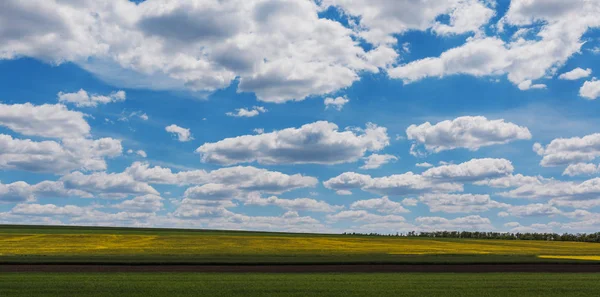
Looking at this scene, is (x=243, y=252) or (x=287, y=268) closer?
(x=287, y=268)

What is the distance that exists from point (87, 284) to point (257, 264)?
18.8 m

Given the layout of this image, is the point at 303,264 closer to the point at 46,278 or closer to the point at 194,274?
the point at 194,274

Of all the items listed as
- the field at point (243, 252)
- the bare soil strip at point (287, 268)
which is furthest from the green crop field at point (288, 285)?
the field at point (243, 252)

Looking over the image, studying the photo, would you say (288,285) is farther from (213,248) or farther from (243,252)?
(213,248)

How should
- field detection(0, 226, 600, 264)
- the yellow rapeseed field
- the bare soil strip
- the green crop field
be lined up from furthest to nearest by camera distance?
the yellow rapeseed field, field detection(0, 226, 600, 264), the bare soil strip, the green crop field

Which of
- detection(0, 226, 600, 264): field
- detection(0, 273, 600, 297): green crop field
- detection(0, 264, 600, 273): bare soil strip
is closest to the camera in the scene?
detection(0, 273, 600, 297): green crop field

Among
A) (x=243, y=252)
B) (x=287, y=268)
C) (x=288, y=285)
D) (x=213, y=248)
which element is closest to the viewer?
(x=288, y=285)

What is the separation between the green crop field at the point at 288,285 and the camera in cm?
2617

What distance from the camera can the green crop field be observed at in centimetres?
2617

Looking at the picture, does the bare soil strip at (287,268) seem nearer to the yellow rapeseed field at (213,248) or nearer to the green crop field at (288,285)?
the green crop field at (288,285)

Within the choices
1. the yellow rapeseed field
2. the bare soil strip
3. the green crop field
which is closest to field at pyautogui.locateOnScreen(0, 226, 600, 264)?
the yellow rapeseed field

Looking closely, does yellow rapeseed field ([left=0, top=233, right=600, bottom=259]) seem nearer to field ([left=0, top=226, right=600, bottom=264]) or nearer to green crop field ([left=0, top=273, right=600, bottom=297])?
field ([left=0, top=226, right=600, bottom=264])

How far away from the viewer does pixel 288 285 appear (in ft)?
95.3

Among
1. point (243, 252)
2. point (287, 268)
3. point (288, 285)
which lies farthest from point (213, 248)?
point (288, 285)
